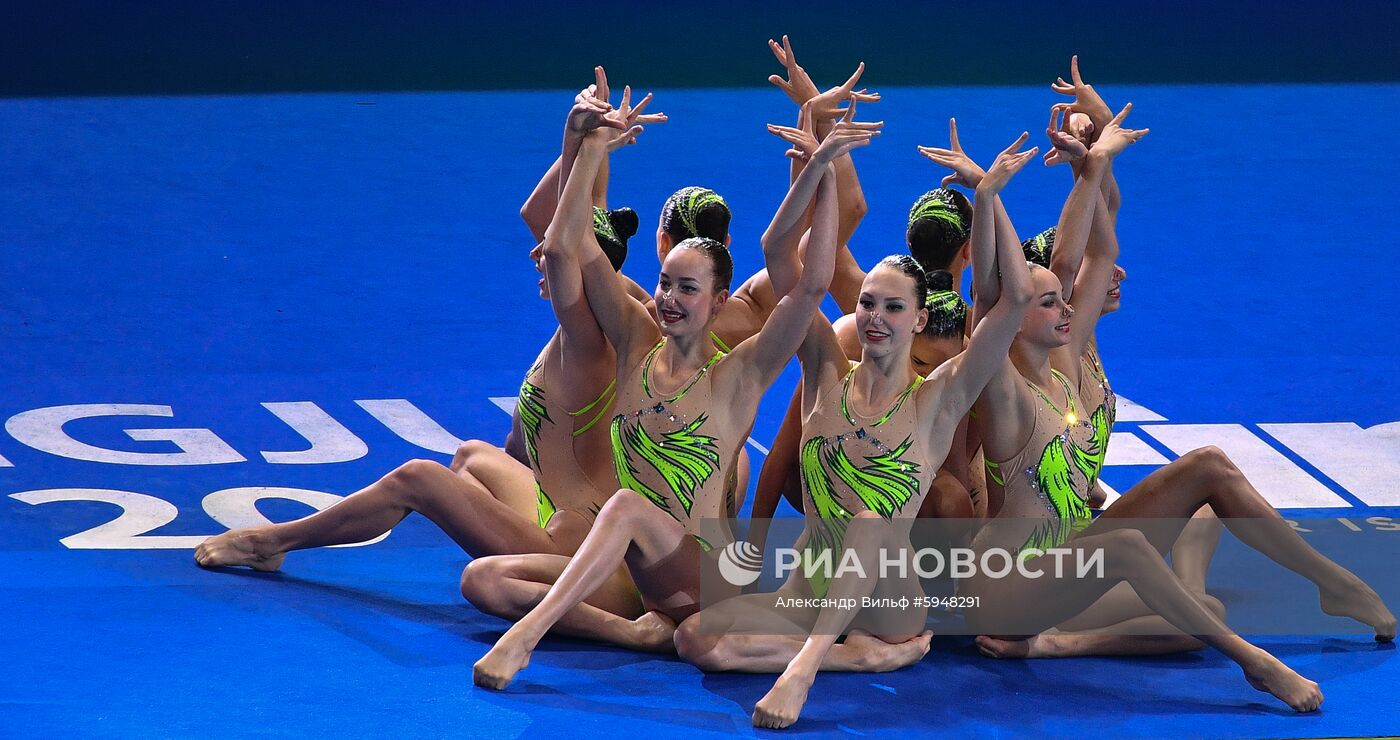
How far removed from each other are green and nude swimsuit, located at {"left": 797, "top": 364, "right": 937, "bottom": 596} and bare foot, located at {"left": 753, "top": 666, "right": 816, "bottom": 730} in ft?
1.60

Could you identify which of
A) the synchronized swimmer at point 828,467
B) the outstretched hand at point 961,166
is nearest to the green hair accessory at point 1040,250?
the synchronized swimmer at point 828,467

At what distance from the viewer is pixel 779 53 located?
6059 mm

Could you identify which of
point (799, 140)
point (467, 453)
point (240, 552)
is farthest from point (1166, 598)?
point (240, 552)

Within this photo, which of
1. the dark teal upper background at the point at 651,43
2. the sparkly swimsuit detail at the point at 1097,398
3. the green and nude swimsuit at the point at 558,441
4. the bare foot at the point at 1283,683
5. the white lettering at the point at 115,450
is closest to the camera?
the bare foot at the point at 1283,683

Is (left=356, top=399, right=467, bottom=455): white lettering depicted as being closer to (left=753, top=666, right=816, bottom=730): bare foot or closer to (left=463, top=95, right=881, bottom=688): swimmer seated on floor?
(left=463, top=95, right=881, bottom=688): swimmer seated on floor

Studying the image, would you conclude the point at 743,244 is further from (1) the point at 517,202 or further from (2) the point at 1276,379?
(2) the point at 1276,379

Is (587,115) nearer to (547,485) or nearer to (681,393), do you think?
(681,393)

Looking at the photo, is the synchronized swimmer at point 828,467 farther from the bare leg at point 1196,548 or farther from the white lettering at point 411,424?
the white lettering at point 411,424

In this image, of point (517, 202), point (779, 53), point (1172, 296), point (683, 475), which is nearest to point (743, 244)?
point (517, 202)

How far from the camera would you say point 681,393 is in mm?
5098

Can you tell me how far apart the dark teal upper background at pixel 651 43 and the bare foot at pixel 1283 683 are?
372 inches

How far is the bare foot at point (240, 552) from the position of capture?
561 cm

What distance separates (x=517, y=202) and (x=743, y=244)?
1.53 meters

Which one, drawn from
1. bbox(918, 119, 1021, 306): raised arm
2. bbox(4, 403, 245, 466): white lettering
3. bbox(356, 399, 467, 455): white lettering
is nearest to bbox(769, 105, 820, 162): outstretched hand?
bbox(918, 119, 1021, 306): raised arm
